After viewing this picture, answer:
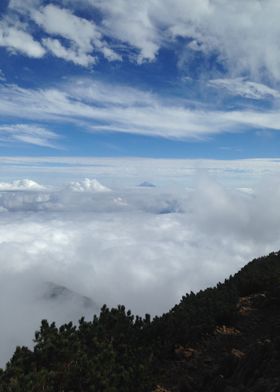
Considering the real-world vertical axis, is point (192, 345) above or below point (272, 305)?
below

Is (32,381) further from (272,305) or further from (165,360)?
(272,305)

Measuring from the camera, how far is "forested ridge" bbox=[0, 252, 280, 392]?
8609 mm

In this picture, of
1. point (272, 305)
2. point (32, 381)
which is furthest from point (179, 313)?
point (32, 381)

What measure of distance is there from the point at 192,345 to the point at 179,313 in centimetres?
140

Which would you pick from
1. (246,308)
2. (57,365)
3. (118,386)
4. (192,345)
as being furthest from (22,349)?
(246,308)

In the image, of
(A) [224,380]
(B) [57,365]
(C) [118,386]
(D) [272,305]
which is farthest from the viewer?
(D) [272,305]

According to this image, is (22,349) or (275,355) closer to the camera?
(275,355)

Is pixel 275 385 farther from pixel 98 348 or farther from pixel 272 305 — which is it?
pixel 272 305

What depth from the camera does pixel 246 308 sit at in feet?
46.9

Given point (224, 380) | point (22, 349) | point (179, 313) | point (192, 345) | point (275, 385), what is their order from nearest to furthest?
point (275, 385) → point (224, 380) → point (22, 349) → point (192, 345) → point (179, 313)

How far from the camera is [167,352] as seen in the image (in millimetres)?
11477

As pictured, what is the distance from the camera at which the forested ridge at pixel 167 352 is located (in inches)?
339

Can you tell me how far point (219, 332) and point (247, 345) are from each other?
140 cm

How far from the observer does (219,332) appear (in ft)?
40.9
